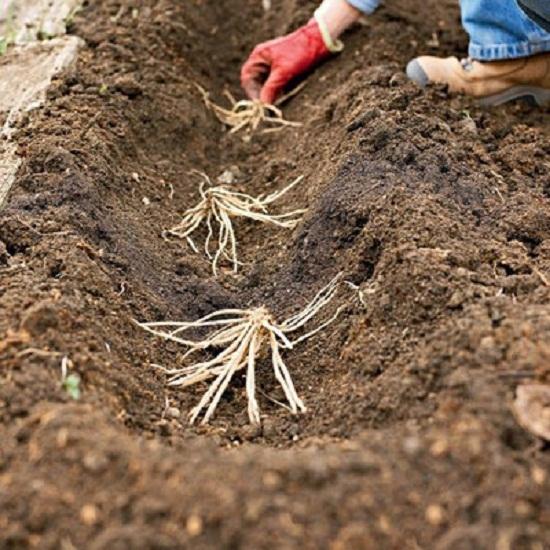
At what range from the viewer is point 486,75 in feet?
9.77

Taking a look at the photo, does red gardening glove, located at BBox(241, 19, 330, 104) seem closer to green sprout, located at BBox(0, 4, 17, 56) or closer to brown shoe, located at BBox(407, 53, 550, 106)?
brown shoe, located at BBox(407, 53, 550, 106)

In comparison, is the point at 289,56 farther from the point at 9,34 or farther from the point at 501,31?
the point at 9,34

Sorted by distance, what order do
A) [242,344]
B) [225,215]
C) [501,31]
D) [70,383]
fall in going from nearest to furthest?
[70,383] → [242,344] → [225,215] → [501,31]

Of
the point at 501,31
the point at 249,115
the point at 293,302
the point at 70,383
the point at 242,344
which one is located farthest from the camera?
the point at 249,115

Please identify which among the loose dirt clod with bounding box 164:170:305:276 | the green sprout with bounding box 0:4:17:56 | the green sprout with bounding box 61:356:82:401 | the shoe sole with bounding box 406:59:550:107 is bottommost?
the shoe sole with bounding box 406:59:550:107

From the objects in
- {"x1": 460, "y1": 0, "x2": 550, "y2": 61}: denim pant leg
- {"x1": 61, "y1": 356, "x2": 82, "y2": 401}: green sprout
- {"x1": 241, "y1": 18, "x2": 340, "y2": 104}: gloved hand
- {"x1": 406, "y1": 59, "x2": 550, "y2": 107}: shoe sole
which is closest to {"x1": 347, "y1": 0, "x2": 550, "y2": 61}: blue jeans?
{"x1": 460, "y1": 0, "x2": 550, "y2": 61}: denim pant leg

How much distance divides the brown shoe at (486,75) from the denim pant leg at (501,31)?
38 mm

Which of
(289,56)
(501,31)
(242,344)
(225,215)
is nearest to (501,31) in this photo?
(501,31)

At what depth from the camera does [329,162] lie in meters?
2.64

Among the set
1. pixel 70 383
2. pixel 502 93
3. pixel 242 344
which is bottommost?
pixel 502 93

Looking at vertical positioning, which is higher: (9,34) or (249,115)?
(9,34)

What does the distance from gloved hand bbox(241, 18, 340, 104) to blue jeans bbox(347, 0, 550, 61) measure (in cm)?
54

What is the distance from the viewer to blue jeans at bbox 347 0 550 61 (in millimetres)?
2859

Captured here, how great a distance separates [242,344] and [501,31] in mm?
1466
